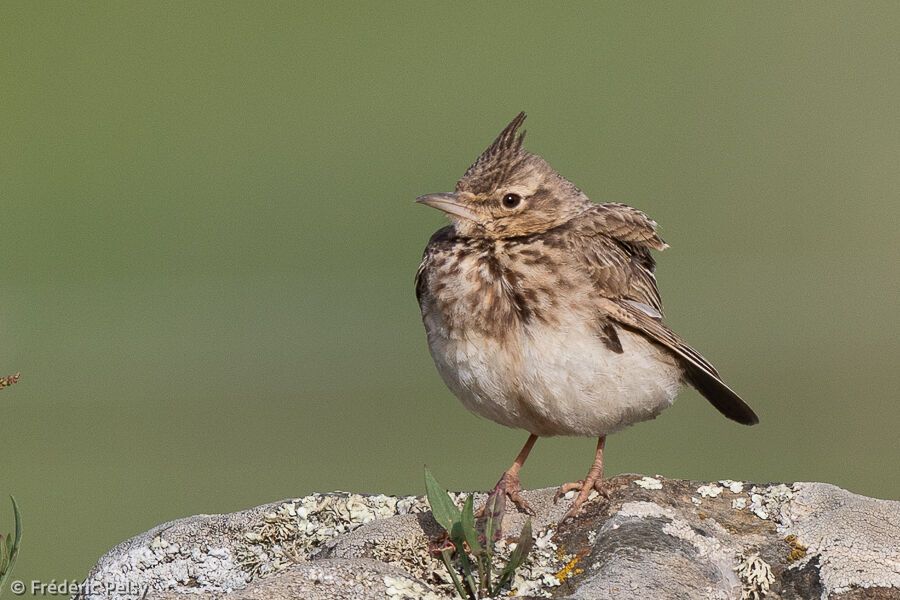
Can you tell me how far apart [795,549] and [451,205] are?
2.48 metres

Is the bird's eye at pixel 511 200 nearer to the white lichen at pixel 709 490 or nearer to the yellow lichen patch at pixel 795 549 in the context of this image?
the white lichen at pixel 709 490

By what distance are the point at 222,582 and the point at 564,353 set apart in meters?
1.93

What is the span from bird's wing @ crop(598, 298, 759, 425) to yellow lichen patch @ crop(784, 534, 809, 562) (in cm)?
140

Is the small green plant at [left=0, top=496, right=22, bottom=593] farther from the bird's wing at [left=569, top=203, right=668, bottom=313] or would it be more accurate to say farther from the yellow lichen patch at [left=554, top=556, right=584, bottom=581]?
the bird's wing at [left=569, top=203, right=668, bottom=313]

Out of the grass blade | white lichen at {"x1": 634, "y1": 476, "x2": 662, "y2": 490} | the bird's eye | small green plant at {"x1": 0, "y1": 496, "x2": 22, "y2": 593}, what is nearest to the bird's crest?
the bird's eye

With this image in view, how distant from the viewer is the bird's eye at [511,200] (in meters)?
5.92

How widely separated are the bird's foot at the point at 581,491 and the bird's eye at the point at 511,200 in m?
1.55

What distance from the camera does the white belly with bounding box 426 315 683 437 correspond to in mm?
5277

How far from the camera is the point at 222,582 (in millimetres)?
4914

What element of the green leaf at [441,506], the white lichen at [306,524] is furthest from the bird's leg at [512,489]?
the green leaf at [441,506]

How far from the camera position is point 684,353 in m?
5.83

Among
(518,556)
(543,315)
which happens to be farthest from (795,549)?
(543,315)

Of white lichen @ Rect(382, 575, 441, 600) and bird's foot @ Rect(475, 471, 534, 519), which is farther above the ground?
bird's foot @ Rect(475, 471, 534, 519)

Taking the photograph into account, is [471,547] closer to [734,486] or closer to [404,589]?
[404,589]
